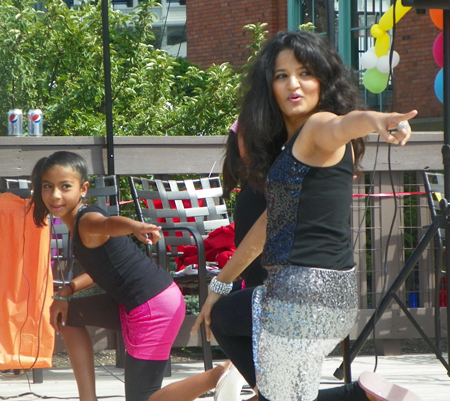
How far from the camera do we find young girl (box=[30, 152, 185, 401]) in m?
2.96

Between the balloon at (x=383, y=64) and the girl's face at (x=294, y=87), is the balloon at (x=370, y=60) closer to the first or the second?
the balloon at (x=383, y=64)

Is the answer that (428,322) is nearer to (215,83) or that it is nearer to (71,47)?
(215,83)

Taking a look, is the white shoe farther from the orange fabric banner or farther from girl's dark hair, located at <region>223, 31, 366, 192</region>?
the orange fabric banner

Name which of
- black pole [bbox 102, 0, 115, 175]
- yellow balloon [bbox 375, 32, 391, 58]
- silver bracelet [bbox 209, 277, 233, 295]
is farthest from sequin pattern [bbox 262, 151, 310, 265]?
yellow balloon [bbox 375, 32, 391, 58]

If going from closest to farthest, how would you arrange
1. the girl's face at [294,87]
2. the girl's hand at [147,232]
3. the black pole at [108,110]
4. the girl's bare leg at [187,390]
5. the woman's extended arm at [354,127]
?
the woman's extended arm at [354,127], the girl's face at [294,87], the girl's hand at [147,232], the girl's bare leg at [187,390], the black pole at [108,110]

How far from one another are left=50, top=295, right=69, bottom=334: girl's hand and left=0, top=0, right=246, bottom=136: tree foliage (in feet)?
15.4

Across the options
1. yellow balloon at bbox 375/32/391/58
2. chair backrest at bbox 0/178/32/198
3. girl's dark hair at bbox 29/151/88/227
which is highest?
yellow balloon at bbox 375/32/391/58

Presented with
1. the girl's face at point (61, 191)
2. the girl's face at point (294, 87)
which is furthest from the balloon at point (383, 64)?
the girl's face at point (294, 87)

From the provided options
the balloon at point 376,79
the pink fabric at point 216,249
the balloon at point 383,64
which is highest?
the balloon at point 383,64

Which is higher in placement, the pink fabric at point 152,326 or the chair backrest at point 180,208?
the chair backrest at point 180,208

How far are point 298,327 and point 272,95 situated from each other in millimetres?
706

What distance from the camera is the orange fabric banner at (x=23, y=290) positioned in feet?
12.2

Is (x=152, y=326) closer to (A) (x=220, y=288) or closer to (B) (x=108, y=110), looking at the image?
(A) (x=220, y=288)

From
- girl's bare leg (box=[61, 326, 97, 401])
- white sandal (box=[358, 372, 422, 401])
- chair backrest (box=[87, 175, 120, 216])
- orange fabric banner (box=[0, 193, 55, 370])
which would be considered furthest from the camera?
chair backrest (box=[87, 175, 120, 216])
